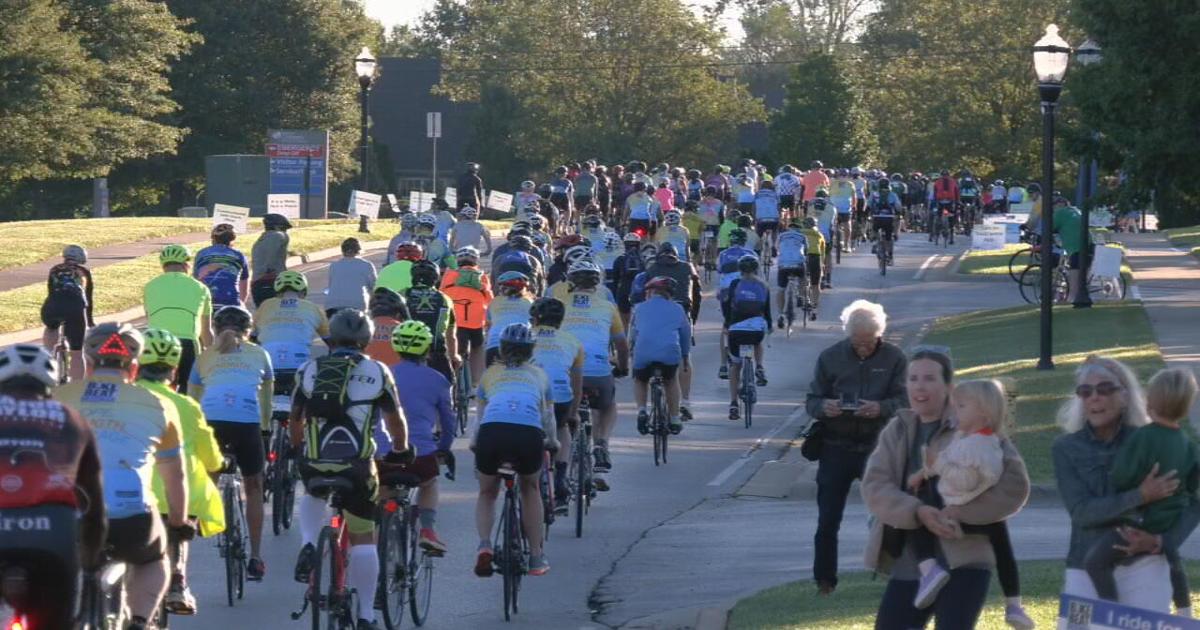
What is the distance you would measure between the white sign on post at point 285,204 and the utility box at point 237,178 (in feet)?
28.8

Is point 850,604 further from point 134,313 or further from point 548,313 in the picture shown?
point 134,313

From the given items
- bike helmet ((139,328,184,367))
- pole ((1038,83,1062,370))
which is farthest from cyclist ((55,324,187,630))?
pole ((1038,83,1062,370))

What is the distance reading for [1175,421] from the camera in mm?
8164

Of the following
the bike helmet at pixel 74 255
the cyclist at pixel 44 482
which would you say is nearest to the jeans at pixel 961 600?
the cyclist at pixel 44 482

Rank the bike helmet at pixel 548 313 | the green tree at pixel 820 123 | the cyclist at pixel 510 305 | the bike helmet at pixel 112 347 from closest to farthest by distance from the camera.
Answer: the bike helmet at pixel 112 347 < the bike helmet at pixel 548 313 < the cyclist at pixel 510 305 < the green tree at pixel 820 123

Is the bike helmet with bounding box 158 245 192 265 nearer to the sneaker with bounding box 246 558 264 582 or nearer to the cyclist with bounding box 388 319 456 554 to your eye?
the sneaker with bounding box 246 558 264 582

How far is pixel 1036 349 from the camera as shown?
88.7 ft

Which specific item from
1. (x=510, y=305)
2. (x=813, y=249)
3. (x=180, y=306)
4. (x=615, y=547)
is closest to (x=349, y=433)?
(x=615, y=547)

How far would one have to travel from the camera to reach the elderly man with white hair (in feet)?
37.7

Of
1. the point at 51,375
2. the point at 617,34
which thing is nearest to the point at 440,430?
the point at 51,375

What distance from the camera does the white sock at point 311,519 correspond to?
10.6 metres

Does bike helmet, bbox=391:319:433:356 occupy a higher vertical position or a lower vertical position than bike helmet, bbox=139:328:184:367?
lower

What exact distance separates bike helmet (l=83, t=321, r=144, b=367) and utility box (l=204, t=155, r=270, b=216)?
2004 inches

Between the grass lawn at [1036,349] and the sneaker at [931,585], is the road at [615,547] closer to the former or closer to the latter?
the grass lawn at [1036,349]
